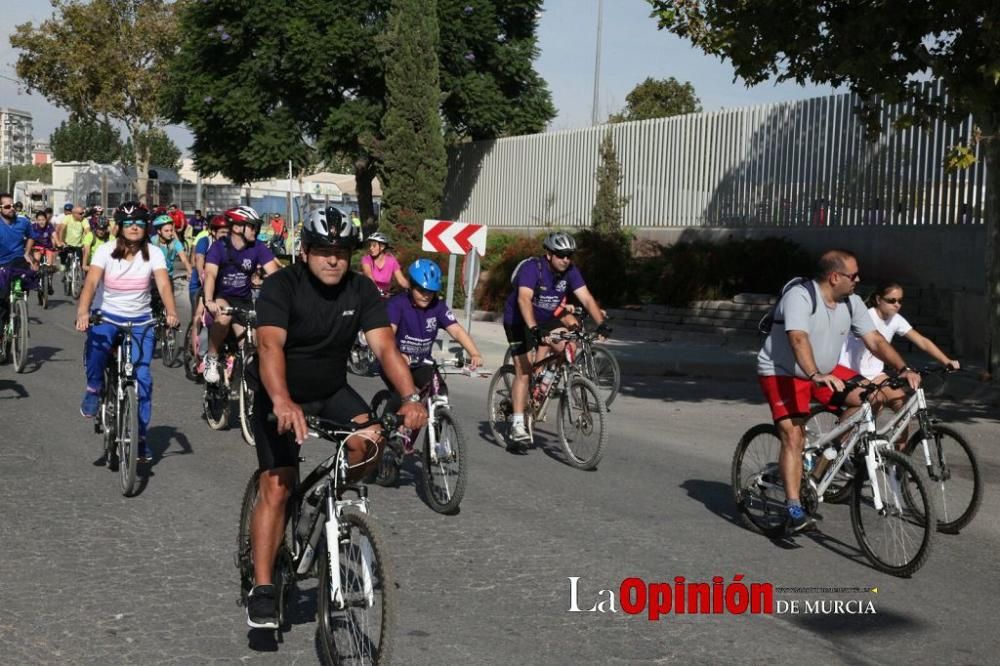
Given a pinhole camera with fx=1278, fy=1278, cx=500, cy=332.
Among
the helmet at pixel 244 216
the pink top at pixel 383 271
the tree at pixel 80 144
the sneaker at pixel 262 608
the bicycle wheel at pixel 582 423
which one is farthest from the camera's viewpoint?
the tree at pixel 80 144

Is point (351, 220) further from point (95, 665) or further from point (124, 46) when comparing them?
point (124, 46)

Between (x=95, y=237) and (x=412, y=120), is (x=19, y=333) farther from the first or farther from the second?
(x=412, y=120)

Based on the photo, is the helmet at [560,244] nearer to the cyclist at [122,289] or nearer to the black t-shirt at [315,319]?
the cyclist at [122,289]

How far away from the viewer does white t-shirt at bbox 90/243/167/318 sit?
9359 mm

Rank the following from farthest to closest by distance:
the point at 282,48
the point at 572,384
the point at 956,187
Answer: the point at 282,48 < the point at 956,187 < the point at 572,384

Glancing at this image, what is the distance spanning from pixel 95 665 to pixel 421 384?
13.7 ft

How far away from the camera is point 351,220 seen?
5.35m

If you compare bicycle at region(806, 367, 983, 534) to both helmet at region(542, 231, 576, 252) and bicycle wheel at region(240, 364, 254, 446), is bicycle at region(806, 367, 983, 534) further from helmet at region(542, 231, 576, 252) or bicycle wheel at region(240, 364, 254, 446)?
bicycle wheel at region(240, 364, 254, 446)

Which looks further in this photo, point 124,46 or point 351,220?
point 124,46

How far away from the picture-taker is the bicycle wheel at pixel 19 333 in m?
15.2

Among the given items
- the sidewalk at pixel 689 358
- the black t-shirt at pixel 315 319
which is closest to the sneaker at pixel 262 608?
the black t-shirt at pixel 315 319

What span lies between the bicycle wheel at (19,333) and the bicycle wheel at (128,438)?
7.00m

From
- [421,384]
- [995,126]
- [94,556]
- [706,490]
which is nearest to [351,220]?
[94,556]

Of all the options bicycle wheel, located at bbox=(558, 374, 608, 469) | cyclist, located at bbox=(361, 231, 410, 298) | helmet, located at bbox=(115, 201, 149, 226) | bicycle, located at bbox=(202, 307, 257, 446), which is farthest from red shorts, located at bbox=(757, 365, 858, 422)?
cyclist, located at bbox=(361, 231, 410, 298)
